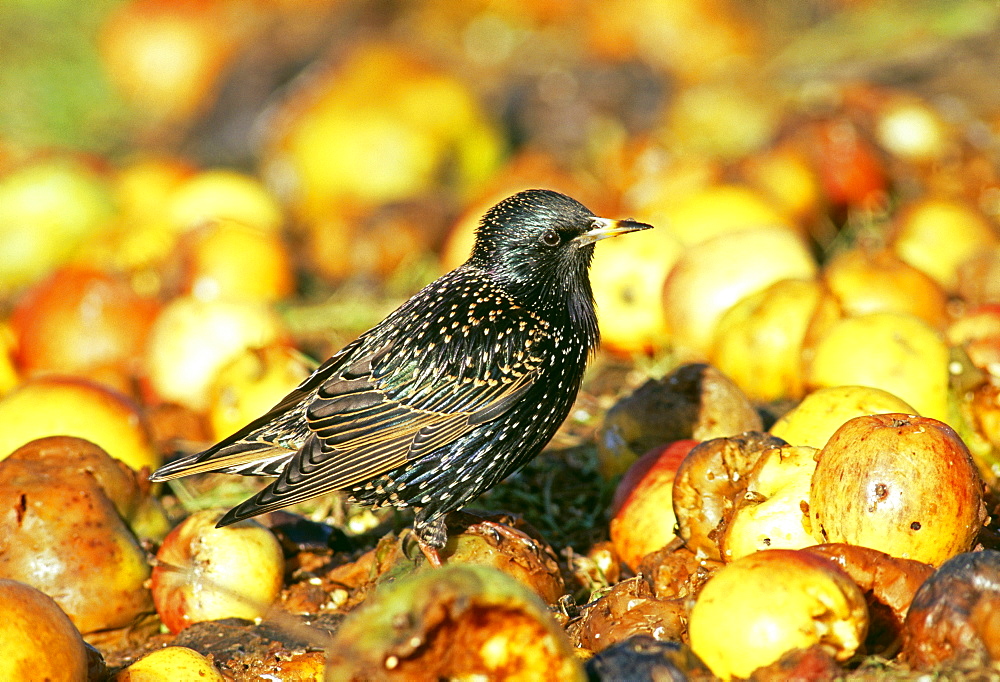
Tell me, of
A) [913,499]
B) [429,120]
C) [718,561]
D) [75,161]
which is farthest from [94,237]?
[913,499]

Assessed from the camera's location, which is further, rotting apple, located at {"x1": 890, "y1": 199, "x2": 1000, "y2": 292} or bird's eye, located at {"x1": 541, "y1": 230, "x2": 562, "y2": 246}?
rotting apple, located at {"x1": 890, "y1": 199, "x2": 1000, "y2": 292}

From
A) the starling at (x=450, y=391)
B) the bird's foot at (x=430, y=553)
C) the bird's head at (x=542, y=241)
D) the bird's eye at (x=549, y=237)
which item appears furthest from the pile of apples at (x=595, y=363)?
the bird's eye at (x=549, y=237)

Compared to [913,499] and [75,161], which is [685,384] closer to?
[913,499]

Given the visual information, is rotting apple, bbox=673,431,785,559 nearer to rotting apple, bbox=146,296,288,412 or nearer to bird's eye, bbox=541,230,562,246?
bird's eye, bbox=541,230,562,246

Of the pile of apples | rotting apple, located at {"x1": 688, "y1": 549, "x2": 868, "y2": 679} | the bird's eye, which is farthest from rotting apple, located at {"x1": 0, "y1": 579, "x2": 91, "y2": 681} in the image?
the bird's eye

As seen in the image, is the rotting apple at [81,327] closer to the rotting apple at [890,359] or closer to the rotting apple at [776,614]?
the rotting apple at [890,359]

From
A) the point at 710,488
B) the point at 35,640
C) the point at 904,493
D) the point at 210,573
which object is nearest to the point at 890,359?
the point at 710,488
